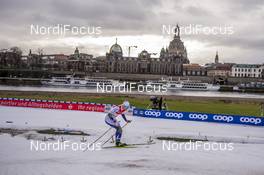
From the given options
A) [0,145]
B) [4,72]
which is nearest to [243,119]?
[0,145]

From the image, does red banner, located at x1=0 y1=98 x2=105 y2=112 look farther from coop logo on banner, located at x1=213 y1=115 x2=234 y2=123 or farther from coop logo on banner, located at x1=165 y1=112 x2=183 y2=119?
coop logo on banner, located at x1=213 y1=115 x2=234 y2=123

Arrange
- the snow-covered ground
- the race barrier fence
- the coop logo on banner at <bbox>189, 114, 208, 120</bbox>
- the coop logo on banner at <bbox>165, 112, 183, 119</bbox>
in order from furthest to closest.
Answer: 1. the coop logo on banner at <bbox>165, 112, 183, 119</bbox>
2. the coop logo on banner at <bbox>189, 114, 208, 120</bbox>
3. the race barrier fence
4. the snow-covered ground

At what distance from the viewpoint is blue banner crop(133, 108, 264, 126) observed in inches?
A: 1025

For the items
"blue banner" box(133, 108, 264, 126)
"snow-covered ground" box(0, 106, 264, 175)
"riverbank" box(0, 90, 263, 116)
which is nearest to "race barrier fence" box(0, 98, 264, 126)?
"blue banner" box(133, 108, 264, 126)

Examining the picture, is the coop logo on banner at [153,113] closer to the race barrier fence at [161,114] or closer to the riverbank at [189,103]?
the race barrier fence at [161,114]

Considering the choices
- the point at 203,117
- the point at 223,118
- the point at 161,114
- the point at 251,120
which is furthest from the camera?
the point at 161,114

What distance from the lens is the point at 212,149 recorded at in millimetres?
15805

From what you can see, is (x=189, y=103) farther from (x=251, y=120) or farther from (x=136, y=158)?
(x=136, y=158)

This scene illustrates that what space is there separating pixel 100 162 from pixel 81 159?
0.77 metres

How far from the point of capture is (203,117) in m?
27.2

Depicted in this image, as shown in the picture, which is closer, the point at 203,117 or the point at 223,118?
the point at 223,118

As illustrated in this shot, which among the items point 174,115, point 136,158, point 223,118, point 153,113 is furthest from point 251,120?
point 136,158

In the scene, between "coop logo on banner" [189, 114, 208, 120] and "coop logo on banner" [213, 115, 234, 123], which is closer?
"coop logo on banner" [213, 115, 234, 123]

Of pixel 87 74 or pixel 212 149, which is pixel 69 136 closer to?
pixel 212 149
